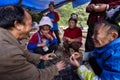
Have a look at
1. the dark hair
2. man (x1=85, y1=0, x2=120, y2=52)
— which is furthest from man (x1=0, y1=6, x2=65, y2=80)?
man (x1=85, y1=0, x2=120, y2=52)

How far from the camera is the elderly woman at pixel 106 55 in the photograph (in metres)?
2.23

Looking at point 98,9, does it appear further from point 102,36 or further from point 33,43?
point 33,43

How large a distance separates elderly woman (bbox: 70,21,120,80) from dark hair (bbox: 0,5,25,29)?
0.73 m

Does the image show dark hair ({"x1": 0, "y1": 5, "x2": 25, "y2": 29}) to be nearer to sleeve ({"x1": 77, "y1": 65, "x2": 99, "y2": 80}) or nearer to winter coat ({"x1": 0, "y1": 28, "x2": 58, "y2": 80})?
winter coat ({"x1": 0, "y1": 28, "x2": 58, "y2": 80})

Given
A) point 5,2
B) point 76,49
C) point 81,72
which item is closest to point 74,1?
point 76,49

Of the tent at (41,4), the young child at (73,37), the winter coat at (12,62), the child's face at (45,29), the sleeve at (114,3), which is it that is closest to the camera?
the winter coat at (12,62)

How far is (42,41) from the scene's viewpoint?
16.2 ft

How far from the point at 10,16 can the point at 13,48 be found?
0.30 meters

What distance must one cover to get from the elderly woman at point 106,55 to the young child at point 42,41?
7.52 ft

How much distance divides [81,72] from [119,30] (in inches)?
22.1

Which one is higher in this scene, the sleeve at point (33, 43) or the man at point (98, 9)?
the man at point (98, 9)

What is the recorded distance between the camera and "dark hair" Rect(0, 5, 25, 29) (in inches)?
91.4

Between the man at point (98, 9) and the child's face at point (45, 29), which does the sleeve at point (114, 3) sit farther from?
the child's face at point (45, 29)

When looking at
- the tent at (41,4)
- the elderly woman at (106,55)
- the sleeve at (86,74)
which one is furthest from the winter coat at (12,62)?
the tent at (41,4)
